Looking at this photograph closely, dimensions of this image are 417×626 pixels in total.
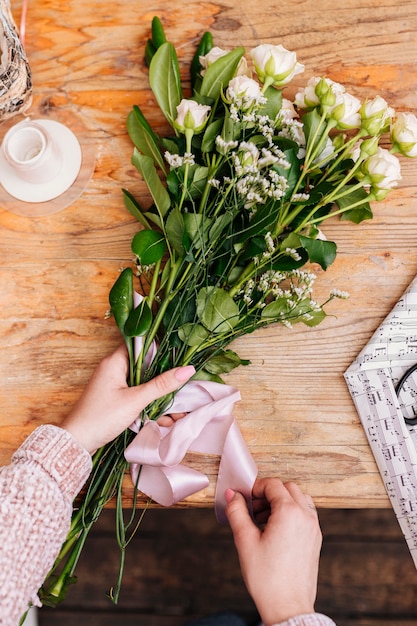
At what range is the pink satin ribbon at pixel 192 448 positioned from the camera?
843mm

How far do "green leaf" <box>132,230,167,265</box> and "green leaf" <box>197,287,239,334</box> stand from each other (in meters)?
0.10

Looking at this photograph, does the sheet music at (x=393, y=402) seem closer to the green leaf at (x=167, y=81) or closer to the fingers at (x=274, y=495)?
the fingers at (x=274, y=495)

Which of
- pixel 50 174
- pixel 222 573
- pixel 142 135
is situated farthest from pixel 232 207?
pixel 222 573

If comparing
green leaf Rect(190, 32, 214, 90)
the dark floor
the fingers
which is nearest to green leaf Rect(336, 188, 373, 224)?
green leaf Rect(190, 32, 214, 90)

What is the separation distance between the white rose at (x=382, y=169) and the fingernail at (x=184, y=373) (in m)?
0.37

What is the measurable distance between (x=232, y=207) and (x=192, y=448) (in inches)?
15.3

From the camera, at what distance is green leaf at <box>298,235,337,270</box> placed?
2.57 feet

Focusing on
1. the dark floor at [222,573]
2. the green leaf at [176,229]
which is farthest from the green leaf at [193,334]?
the dark floor at [222,573]

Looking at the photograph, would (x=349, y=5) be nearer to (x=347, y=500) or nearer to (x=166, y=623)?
(x=347, y=500)

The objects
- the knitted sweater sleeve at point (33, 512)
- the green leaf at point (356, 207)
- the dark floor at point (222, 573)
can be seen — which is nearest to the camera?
the knitted sweater sleeve at point (33, 512)

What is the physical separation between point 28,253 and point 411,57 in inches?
29.2

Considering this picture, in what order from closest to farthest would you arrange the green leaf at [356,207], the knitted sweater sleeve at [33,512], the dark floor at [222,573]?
the knitted sweater sleeve at [33,512] < the green leaf at [356,207] < the dark floor at [222,573]

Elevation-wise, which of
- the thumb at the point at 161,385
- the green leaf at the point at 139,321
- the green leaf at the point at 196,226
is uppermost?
the green leaf at the point at 196,226

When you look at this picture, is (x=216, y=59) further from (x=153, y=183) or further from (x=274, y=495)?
(x=274, y=495)
